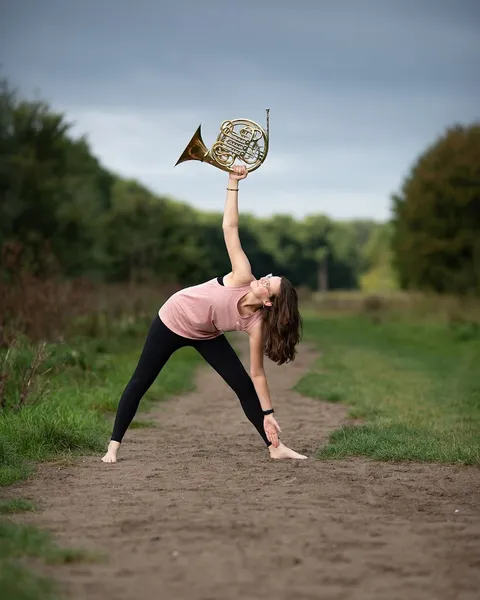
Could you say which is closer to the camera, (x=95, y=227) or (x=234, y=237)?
(x=234, y=237)

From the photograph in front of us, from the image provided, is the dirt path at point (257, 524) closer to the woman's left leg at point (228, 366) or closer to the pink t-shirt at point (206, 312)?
the woman's left leg at point (228, 366)

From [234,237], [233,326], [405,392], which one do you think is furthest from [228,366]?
[405,392]

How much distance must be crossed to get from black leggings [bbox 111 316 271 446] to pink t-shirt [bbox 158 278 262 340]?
0.12m

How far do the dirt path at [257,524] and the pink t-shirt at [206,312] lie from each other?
43.2 inches

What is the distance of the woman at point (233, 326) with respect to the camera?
7367 mm

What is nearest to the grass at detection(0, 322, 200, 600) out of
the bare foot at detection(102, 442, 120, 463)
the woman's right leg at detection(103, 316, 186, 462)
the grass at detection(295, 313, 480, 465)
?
the bare foot at detection(102, 442, 120, 463)

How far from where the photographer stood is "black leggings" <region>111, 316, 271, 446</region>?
7684mm

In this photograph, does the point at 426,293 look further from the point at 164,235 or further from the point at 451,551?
the point at 451,551

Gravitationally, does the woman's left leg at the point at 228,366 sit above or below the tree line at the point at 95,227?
below

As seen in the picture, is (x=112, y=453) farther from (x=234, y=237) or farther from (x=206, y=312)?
(x=234, y=237)

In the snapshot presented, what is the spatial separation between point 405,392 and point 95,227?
22.7 metres

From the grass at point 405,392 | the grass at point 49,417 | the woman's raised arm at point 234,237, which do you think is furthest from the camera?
the grass at point 405,392

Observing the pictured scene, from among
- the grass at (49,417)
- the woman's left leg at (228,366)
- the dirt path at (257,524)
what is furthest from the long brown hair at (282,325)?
the grass at (49,417)

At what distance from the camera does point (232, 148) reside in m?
7.82
